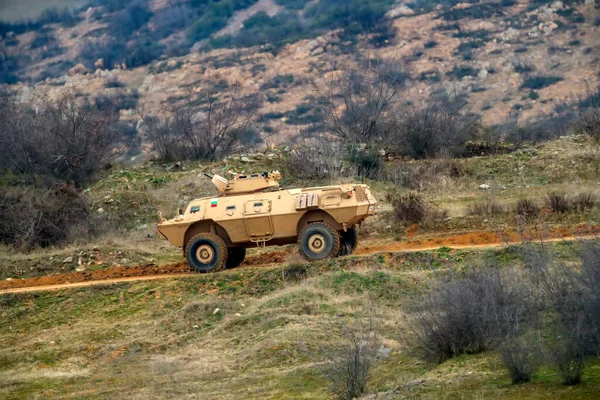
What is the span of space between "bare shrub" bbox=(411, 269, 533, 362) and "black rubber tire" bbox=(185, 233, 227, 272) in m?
8.26

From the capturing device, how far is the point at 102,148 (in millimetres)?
38781

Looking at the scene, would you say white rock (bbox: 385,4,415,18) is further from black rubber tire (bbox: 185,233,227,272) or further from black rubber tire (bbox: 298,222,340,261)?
black rubber tire (bbox: 298,222,340,261)

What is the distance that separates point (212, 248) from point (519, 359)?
1140 cm

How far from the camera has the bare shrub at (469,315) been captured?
15.3m

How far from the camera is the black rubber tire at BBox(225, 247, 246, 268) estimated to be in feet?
81.7

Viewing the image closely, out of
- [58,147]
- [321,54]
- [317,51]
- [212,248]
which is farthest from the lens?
[317,51]

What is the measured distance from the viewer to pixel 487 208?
27.0 metres

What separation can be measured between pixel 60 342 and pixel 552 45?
229 ft

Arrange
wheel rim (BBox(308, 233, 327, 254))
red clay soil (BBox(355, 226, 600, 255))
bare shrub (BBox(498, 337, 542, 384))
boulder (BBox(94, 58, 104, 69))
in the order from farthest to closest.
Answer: boulder (BBox(94, 58, 104, 69)) < red clay soil (BBox(355, 226, 600, 255)) < wheel rim (BBox(308, 233, 327, 254)) < bare shrub (BBox(498, 337, 542, 384))

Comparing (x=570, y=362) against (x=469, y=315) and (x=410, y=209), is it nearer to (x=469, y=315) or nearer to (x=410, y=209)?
(x=469, y=315)

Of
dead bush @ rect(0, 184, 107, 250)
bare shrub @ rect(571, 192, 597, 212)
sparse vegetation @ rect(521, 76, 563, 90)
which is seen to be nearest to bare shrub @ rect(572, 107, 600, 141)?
bare shrub @ rect(571, 192, 597, 212)

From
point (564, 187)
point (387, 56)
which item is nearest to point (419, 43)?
point (387, 56)

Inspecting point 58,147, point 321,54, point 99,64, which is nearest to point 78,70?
point 99,64

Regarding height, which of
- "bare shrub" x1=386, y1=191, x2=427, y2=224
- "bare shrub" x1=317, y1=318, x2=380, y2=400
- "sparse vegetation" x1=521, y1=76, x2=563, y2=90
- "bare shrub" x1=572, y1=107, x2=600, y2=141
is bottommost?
"bare shrub" x1=317, y1=318, x2=380, y2=400
